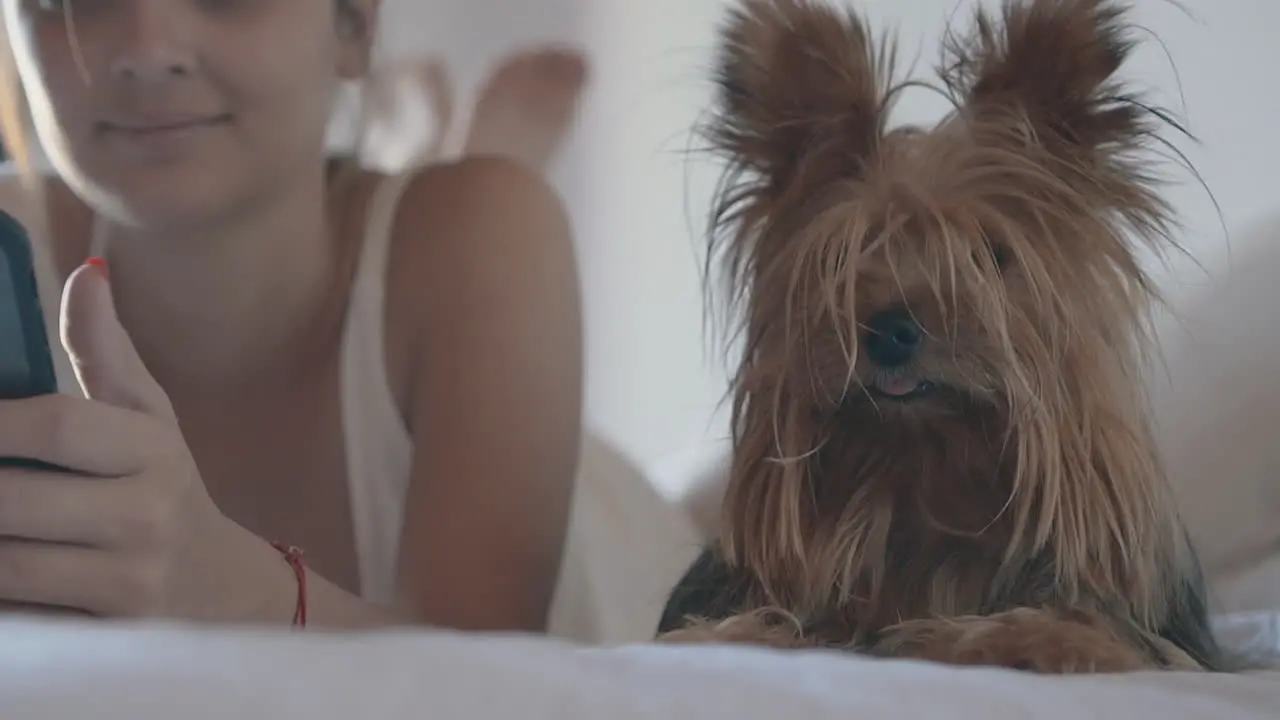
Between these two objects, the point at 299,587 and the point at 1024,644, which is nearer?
the point at 1024,644

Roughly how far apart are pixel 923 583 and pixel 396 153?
873 mm

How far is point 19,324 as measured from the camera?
70 cm

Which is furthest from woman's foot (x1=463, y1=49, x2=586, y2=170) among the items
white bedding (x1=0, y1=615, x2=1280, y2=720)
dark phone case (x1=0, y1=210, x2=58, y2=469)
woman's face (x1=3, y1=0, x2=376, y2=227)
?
white bedding (x1=0, y1=615, x2=1280, y2=720)

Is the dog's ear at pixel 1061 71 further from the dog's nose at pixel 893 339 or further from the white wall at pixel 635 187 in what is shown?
the white wall at pixel 635 187

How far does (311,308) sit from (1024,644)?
753 millimetres

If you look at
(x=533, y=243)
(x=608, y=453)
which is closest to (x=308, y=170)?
(x=533, y=243)

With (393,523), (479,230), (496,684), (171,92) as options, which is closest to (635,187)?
(479,230)

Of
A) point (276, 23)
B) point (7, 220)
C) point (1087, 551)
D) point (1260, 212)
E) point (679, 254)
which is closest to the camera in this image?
point (7, 220)

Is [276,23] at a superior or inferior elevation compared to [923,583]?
superior

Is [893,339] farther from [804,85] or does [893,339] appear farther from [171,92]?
[171,92]

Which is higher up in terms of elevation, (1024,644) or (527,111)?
(527,111)

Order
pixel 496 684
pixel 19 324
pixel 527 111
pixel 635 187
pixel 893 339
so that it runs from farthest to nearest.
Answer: pixel 635 187 < pixel 527 111 < pixel 893 339 < pixel 19 324 < pixel 496 684

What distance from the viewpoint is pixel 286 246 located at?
3.94ft

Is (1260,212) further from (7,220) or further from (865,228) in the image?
(7,220)
